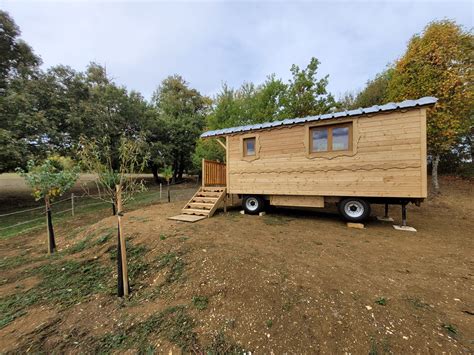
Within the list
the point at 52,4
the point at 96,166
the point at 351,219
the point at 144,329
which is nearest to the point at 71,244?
the point at 96,166

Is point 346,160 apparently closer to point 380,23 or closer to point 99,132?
point 380,23

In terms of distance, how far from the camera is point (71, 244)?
5.10 metres

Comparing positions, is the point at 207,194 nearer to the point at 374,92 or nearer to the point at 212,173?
the point at 212,173

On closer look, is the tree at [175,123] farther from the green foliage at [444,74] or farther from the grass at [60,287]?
the green foliage at [444,74]

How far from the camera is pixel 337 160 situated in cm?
602

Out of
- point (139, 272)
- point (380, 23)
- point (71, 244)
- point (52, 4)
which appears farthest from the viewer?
point (380, 23)

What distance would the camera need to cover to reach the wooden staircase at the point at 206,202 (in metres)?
7.17

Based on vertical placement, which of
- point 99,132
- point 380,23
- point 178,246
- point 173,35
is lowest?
point 178,246

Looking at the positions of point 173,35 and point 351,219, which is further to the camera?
point 173,35

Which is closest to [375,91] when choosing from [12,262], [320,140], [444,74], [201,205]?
[444,74]

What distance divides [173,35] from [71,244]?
10667 millimetres

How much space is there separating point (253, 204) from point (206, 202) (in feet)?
6.31

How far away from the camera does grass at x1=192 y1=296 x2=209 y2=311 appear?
2469mm

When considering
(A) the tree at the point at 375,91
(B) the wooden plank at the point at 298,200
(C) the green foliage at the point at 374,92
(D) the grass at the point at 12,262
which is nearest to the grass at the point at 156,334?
(D) the grass at the point at 12,262
